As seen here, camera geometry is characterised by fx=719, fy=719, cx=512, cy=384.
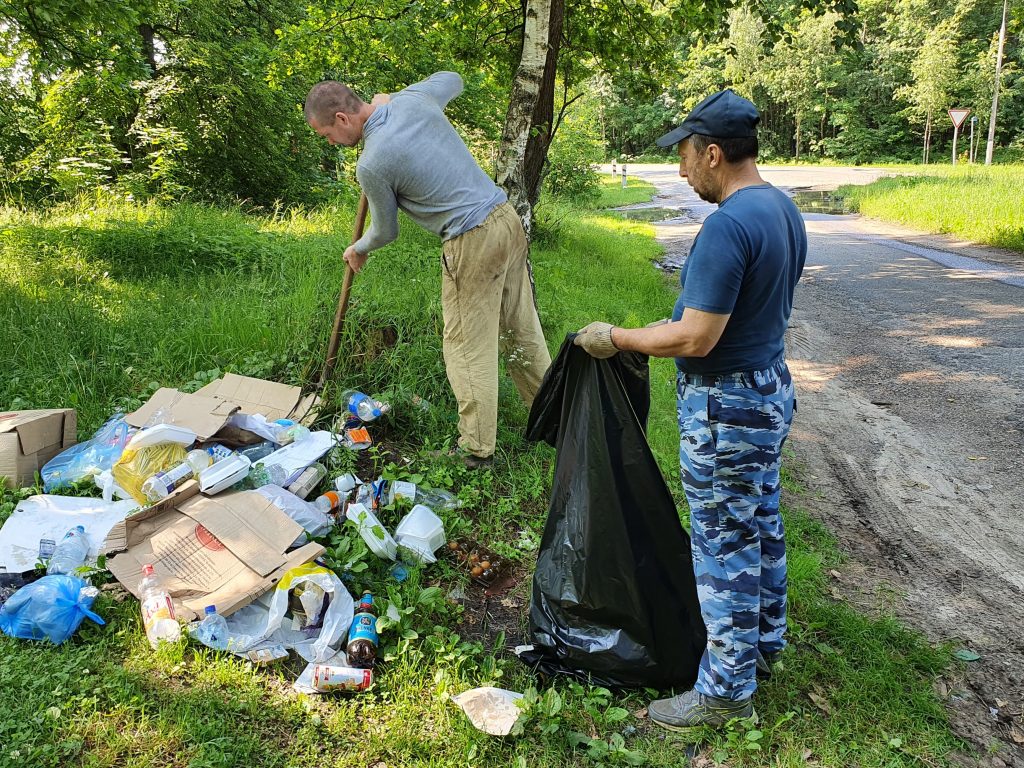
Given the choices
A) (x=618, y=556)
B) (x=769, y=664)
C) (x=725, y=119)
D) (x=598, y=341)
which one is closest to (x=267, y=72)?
(x=598, y=341)

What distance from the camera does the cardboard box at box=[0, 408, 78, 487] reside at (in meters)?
3.64

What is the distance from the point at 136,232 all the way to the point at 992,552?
24.4ft

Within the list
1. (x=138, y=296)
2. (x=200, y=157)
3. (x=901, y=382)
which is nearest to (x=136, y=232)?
(x=138, y=296)

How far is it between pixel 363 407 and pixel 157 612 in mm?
1691

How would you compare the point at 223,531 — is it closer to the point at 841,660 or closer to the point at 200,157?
the point at 841,660

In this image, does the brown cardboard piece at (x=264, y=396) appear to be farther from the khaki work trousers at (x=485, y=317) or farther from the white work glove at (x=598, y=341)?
the white work glove at (x=598, y=341)

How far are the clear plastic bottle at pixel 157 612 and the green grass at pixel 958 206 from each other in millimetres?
11865

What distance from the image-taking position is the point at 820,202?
18.9 meters

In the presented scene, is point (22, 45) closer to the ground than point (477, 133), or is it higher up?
higher up

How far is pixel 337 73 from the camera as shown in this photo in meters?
8.91

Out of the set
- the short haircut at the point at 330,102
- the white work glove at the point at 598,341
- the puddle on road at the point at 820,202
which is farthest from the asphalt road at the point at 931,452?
the puddle on road at the point at 820,202

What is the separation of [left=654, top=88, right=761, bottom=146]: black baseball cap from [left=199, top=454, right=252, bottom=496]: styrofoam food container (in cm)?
248

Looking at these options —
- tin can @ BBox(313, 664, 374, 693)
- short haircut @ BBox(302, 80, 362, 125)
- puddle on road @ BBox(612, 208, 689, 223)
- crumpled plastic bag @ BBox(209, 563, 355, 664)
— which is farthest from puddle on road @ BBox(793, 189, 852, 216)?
tin can @ BBox(313, 664, 374, 693)

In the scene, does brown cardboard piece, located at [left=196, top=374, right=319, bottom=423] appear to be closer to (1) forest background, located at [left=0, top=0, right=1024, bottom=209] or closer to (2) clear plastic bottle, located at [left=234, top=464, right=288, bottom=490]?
(2) clear plastic bottle, located at [left=234, top=464, right=288, bottom=490]
